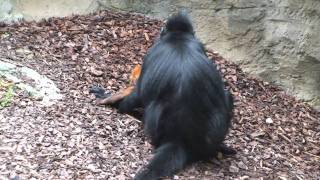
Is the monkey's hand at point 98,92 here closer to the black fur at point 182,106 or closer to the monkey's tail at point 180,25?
the black fur at point 182,106

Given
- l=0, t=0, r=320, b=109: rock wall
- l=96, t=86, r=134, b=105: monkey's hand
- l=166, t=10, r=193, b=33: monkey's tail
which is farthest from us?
l=0, t=0, r=320, b=109: rock wall

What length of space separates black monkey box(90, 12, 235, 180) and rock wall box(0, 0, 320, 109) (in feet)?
6.65

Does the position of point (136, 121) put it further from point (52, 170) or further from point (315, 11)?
point (315, 11)

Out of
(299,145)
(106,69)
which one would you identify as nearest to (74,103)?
(106,69)

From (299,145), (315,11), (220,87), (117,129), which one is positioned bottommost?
(299,145)

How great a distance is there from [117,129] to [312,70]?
9.32ft

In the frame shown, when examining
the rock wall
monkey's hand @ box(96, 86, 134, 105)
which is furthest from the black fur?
the rock wall

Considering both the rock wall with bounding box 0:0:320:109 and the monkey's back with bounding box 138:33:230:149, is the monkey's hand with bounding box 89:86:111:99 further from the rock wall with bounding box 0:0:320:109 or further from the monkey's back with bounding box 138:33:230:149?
the rock wall with bounding box 0:0:320:109

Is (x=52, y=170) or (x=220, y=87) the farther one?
(x=220, y=87)

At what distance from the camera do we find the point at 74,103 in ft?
17.7

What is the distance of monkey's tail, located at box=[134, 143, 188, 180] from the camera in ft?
14.4

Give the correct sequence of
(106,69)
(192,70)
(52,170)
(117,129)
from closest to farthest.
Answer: (52,170) < (192,70) < (117,129) < (106,69)

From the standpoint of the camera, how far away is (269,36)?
682 centimetres

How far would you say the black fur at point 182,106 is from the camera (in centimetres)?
465
